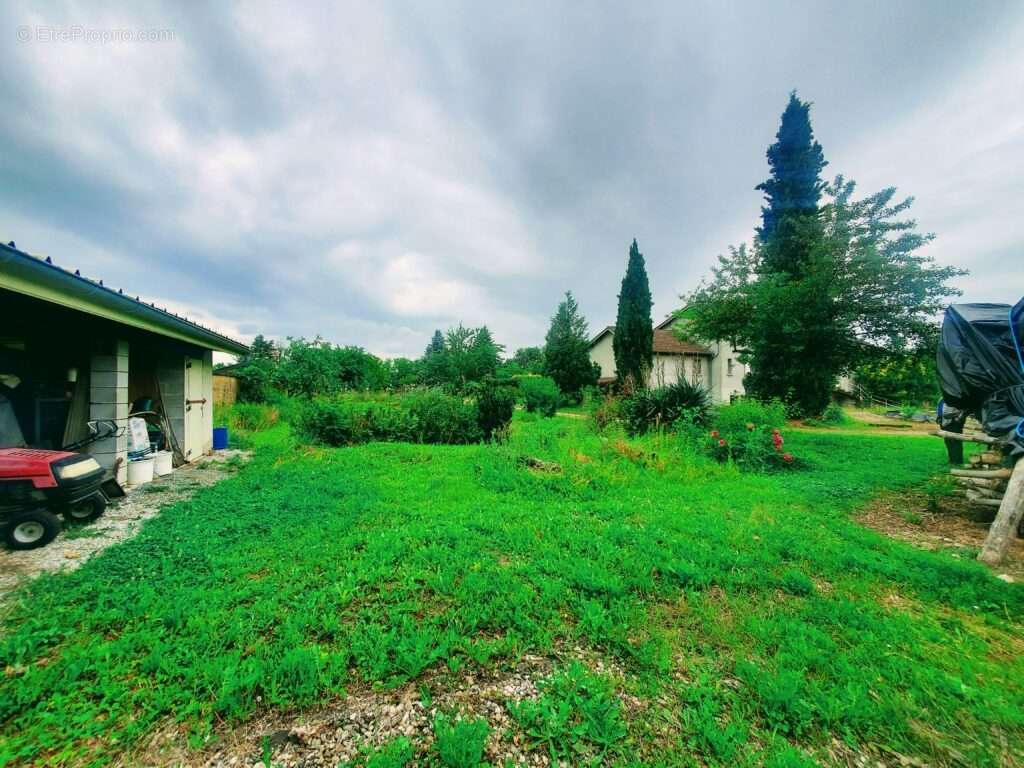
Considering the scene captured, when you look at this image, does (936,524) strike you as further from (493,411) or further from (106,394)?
(106,394)

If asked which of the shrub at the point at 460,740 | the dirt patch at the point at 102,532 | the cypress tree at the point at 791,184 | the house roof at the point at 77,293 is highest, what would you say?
the cypress tree at the point at 791,184

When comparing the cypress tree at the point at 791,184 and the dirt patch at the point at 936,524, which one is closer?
the dirt patch at the point at 936,524

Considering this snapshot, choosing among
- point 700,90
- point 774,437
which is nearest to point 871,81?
point 700,90

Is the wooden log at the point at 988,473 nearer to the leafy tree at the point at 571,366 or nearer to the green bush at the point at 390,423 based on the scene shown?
the green bush at the point at 390,423

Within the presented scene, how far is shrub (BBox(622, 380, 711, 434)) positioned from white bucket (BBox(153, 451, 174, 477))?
315 inches

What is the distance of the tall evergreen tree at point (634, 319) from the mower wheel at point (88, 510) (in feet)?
55.0

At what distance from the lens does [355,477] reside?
5336 millimetres

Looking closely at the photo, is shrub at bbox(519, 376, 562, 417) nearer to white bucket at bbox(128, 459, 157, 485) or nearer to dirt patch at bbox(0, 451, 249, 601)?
dirt patch at bbox(0, 451, 249, 601)

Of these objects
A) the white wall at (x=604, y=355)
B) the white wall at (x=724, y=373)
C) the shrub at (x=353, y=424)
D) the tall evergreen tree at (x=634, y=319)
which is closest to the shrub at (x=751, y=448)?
the shrub at (x=353, y=424)

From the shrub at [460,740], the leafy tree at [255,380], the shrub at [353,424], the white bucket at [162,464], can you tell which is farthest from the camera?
the leafy tree at [255,380]

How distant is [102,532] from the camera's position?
333 centimetres

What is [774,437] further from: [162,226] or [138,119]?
[162,226]

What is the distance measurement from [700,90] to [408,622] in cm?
888

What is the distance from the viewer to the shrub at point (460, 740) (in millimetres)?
1323
